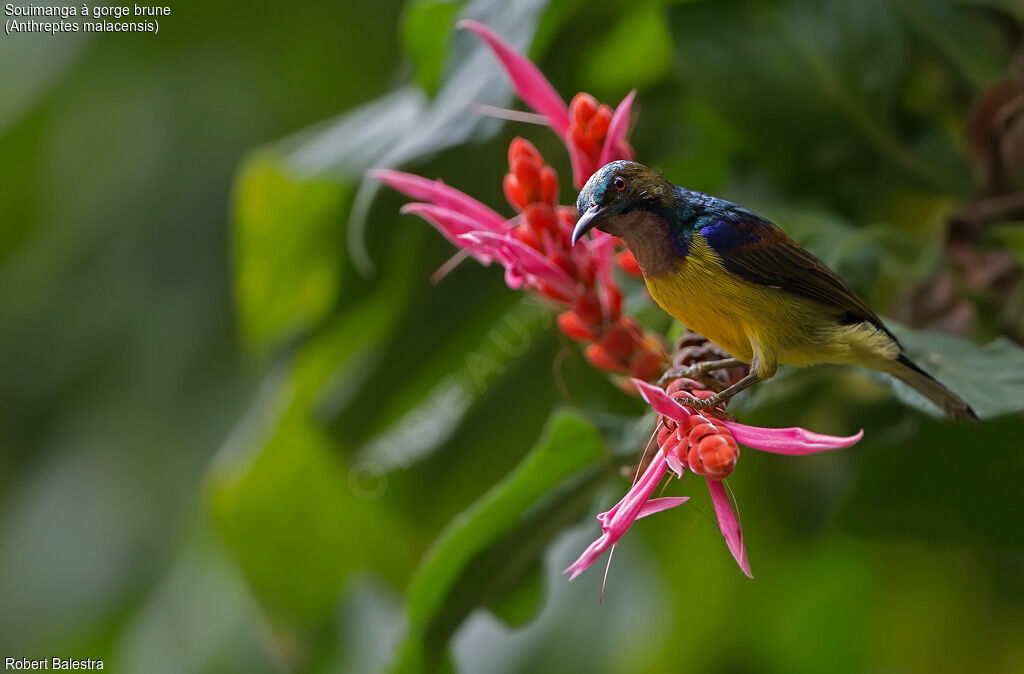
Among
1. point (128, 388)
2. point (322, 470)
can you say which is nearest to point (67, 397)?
point (128, 388)

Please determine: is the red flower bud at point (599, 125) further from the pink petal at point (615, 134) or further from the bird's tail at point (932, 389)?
the bird's tail at point (932, 389)

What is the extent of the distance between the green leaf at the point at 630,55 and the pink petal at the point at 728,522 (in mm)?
359

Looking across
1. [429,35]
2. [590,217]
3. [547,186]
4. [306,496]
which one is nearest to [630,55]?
[429,35]

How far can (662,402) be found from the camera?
0.83 feet

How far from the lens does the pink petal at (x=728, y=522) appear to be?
0.25 meters

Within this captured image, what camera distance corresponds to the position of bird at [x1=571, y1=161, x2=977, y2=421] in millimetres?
271

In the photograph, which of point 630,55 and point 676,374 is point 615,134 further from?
point 630,55

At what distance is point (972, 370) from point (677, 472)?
179 millimetres

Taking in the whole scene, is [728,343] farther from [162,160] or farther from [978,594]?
[162,160]

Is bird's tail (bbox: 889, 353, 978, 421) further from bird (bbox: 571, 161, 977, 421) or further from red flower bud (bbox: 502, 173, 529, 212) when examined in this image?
red flower bud (bbox: 502, 173, 529, 212)

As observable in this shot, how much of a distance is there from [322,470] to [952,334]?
528 millimetres

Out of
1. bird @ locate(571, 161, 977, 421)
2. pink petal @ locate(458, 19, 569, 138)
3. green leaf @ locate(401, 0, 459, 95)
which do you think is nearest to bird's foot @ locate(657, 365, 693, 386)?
bird @ locate(571, 161, 977, 421)

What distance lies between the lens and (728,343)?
0.29 m

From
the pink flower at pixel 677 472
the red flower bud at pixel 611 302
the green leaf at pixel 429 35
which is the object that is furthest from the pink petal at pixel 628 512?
the green leaf at pixel 429 35
